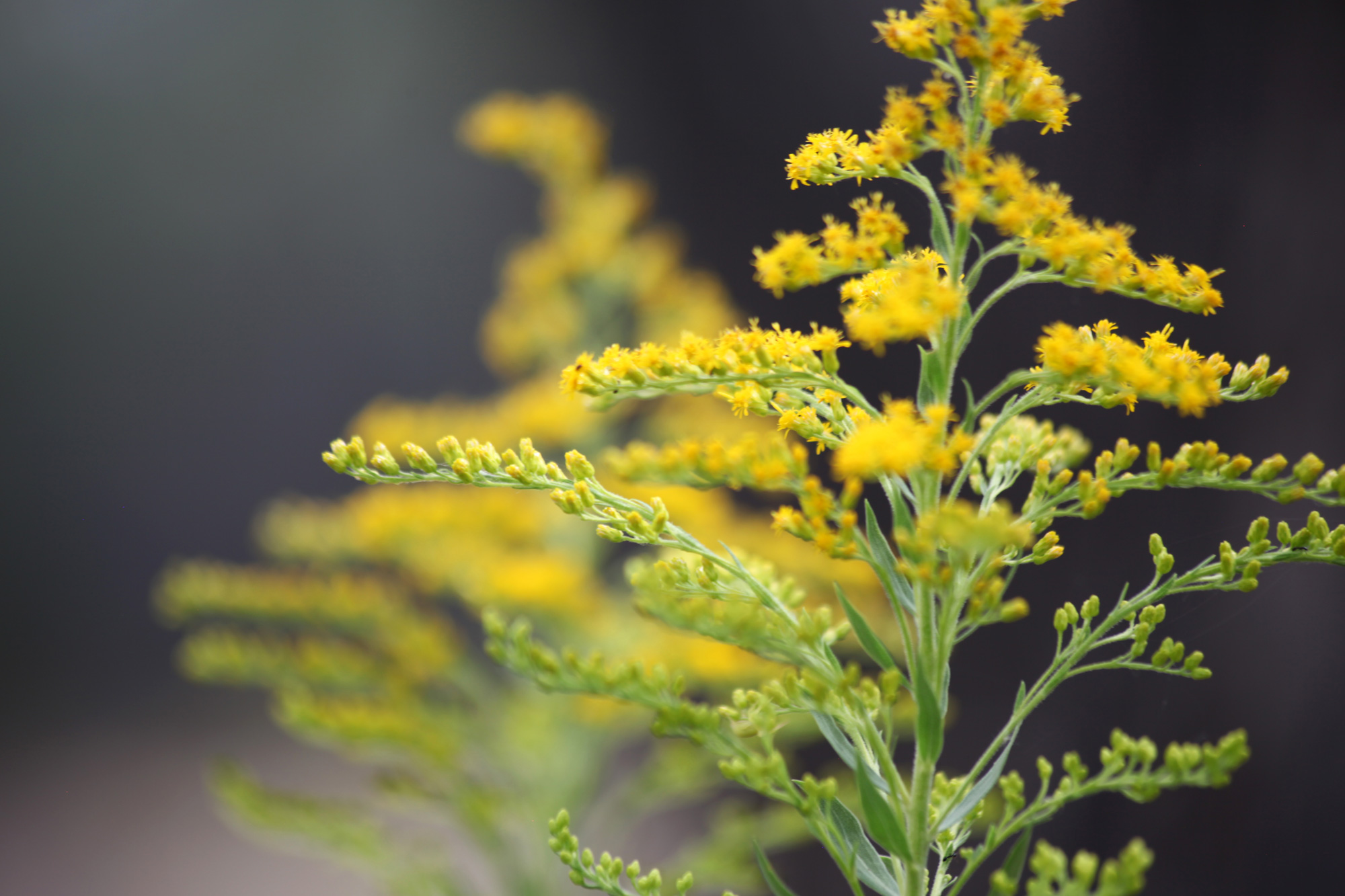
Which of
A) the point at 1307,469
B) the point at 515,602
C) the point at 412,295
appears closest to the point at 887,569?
the point at 1307,469

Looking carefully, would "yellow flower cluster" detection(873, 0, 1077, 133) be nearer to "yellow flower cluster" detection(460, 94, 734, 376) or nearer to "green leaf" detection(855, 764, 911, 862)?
"green leaf" detection(855, 764, 911, 862)

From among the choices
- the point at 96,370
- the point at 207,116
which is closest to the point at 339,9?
the point at 207,116

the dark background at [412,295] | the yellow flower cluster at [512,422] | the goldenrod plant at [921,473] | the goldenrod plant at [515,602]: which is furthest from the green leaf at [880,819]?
the yellow flower cluster at [512,422]

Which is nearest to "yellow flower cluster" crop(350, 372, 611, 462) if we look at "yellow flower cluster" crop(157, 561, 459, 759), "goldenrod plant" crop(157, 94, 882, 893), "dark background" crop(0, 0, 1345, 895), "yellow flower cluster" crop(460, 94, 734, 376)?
"goldenrod plant" crop(157, 94, 882, 893)

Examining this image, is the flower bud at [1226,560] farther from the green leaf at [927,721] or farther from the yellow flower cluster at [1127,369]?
the green leaf at [927,721]

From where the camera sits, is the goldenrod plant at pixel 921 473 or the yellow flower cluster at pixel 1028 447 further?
the yellow flower cluster at pixel 1028 447

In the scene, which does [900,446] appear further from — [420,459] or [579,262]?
[579,262]

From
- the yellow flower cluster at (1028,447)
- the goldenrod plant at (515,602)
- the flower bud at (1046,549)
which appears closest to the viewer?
the flower bud at (1046,549)
